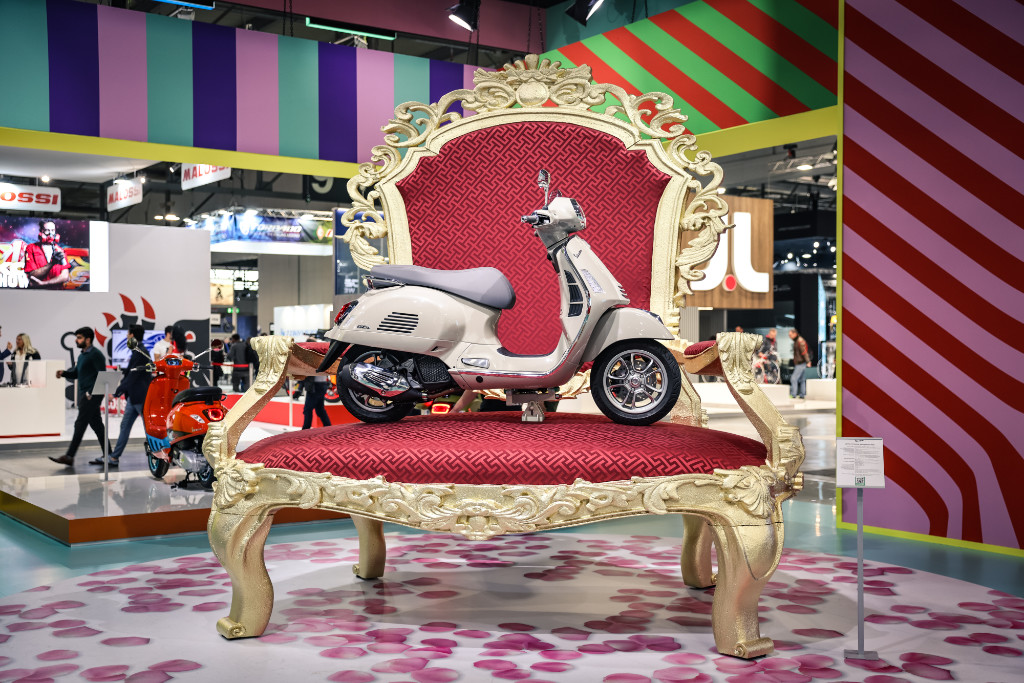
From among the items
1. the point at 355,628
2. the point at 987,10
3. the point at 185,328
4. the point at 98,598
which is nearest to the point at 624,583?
the point at 355,628

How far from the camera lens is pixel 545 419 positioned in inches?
Result: 94.1

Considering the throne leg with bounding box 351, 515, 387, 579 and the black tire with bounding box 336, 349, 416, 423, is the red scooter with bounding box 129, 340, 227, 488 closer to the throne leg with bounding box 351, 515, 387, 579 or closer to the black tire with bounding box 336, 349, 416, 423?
the throne leg with bounding box 351, 515, 387, 579

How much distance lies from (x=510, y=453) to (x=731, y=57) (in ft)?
13.3

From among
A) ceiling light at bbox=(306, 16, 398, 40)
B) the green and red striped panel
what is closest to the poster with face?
ceiling light at bbox=(306, 16, 398, 40)

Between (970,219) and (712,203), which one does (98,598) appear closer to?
(712,203)

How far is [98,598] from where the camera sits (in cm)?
286

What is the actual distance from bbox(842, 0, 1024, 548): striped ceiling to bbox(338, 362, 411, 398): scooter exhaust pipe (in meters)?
2.77

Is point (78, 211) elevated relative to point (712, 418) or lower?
elevated

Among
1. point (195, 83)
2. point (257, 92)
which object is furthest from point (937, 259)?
point (195, 83)

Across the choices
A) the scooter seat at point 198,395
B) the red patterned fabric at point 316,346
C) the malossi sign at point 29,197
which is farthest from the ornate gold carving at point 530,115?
the malossi sign at point 29,197

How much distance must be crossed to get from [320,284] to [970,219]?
15550mm

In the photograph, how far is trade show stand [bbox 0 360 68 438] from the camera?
26.7ft

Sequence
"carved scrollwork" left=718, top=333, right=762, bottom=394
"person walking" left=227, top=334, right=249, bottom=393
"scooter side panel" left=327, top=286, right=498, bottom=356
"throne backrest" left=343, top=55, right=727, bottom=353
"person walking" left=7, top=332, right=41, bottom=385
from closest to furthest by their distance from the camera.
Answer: "carved scrollwork" left=718, top=333, right=762, bottom=394
"scooter side panel" left=327, top=286, right=498, bottom=356
"throne backrest" left=343, top=55, right=727, bottom=353
"person walking" left=7, top=332, right=41, bottom=385
"person walking" left=227, top=334, right=249, bottom=393

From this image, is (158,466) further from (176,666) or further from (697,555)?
(697,555)
